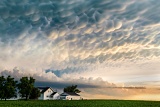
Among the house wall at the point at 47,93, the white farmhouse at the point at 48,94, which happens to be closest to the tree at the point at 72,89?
the white farmhouse at the point at 48,94

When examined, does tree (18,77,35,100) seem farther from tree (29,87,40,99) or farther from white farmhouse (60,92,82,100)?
white farmhouse (60,92,82,100)

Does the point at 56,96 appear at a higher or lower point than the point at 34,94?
lower

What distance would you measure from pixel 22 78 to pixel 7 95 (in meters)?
10.4

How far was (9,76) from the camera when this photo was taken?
123 m

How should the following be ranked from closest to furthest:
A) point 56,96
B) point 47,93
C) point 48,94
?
point 47,93
point 48,94
point 56,96

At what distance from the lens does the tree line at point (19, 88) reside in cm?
11969

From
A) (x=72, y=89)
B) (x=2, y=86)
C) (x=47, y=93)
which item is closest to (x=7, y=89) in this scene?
(x=2, y=86)

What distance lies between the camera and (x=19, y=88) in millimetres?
124688

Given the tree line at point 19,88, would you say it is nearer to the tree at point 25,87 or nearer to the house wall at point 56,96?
the tree at point 25,87

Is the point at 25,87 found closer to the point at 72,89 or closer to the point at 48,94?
the point at 48,94

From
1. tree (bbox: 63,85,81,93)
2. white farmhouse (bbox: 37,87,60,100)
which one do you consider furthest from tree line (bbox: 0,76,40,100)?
tree (bbox: 63,85,81,93)

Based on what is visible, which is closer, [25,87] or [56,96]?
[25,87]

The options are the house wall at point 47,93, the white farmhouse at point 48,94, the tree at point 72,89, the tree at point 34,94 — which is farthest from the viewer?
the tree at point 72,89

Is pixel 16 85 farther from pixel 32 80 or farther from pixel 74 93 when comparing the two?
pixel 74 93
